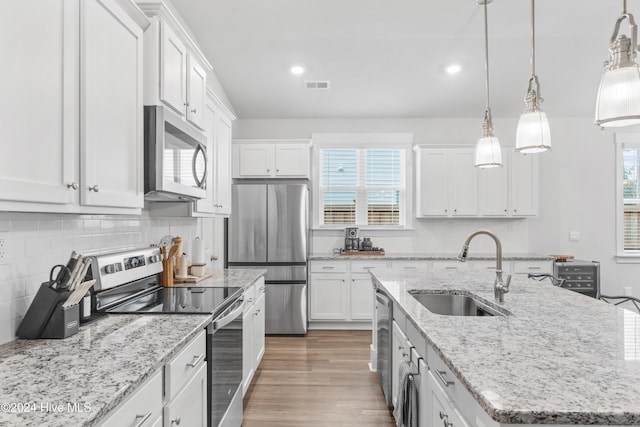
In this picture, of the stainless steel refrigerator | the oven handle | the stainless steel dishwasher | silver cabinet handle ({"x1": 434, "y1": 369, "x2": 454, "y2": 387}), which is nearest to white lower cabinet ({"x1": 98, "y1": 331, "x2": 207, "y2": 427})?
the oven handle

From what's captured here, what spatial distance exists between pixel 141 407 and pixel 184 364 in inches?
13.7

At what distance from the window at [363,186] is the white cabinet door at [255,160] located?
2.62ft

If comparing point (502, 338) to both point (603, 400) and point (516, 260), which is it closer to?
point (603, 400)

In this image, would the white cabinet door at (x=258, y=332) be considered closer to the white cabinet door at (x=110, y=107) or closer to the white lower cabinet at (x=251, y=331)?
the white lower cabinet at (x=251, y=331)

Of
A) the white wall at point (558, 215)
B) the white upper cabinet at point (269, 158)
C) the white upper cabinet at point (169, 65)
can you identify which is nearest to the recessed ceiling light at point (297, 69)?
the white upper cabinet at point (269, 158)

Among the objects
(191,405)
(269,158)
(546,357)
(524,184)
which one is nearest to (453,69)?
(524,184)

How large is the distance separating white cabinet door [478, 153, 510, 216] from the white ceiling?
0.85 m

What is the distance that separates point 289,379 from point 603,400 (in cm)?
269

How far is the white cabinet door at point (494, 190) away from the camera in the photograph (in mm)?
4836

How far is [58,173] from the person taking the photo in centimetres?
127

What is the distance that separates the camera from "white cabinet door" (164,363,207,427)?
4.53 feet

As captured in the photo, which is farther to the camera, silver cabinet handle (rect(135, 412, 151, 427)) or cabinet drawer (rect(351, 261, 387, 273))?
cabinet drawer (rect(351, 261, 387, 273))

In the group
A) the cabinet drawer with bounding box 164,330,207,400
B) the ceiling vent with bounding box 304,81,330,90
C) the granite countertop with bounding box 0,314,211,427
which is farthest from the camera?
the ceiling vent with bounding box 304,81,330,90

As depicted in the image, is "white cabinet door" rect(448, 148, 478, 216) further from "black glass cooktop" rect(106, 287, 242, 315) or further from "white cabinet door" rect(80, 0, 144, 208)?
"white cabinet door" rect(80, 0, 144, 208)
